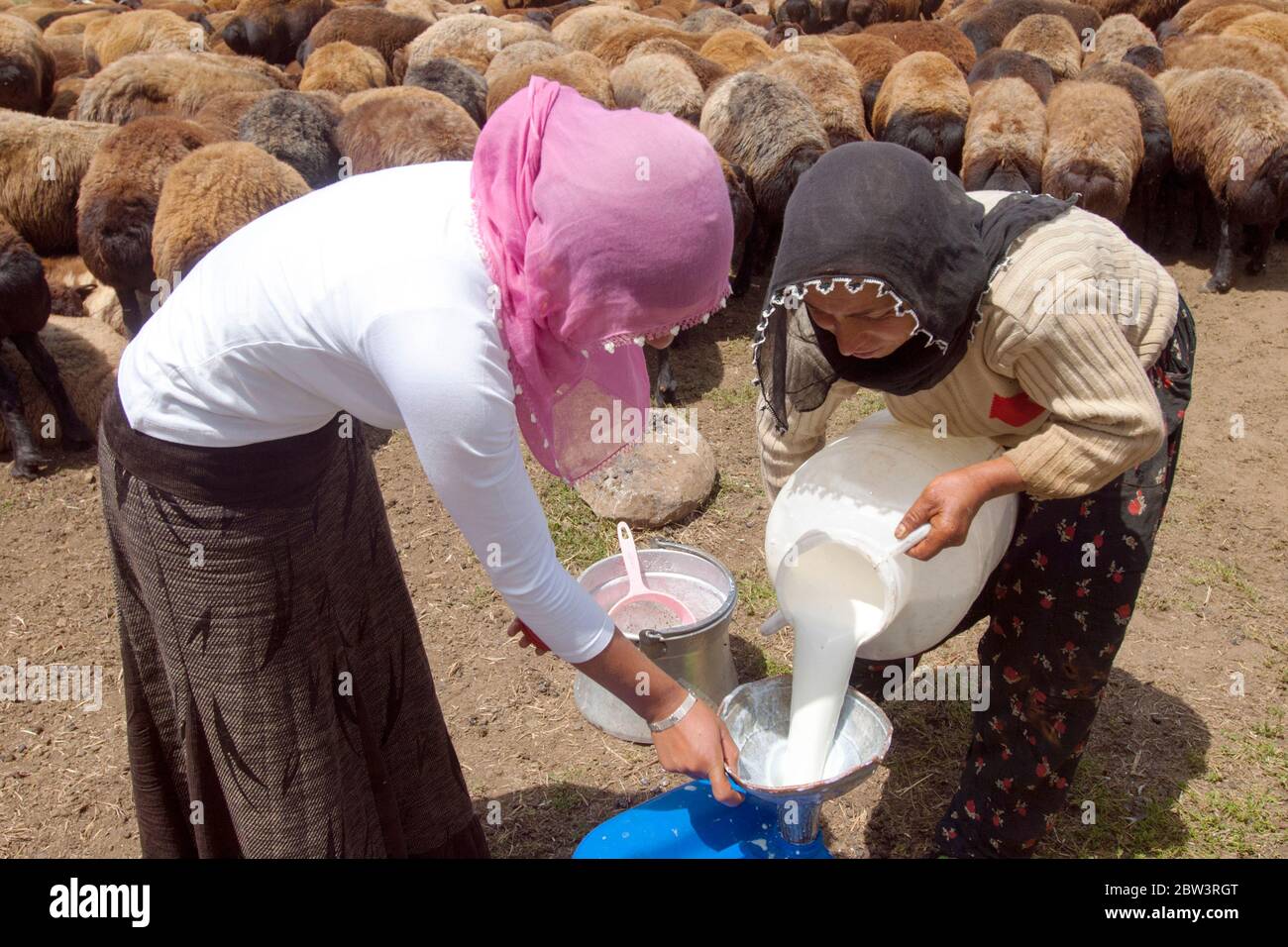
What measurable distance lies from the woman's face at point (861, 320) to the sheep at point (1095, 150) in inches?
194

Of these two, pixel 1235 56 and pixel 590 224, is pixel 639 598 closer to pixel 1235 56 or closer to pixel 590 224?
pixel 590 224

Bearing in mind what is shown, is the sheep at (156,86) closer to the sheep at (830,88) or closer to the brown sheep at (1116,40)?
the sheep at (830,88)

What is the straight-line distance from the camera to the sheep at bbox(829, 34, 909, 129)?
7668 millimetres

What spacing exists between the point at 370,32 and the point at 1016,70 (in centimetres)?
650

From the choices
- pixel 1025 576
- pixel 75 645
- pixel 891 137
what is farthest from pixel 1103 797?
pixel 891 137

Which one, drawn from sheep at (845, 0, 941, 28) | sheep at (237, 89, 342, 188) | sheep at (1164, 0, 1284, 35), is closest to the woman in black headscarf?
sheep at (237, 89, 342, 188)

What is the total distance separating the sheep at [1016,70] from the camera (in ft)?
23.9

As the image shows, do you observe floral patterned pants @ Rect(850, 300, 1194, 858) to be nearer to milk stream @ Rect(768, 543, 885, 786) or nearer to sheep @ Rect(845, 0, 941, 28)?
milk stream @ Rect(768, 543, 885, 786)

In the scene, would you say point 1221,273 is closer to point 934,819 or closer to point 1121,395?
point 934,819

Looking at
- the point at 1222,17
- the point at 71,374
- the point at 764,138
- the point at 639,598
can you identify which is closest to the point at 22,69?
the point at 71,374

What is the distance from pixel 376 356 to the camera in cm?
129

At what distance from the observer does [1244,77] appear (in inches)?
254

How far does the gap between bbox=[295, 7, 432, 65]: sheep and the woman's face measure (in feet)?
32.8

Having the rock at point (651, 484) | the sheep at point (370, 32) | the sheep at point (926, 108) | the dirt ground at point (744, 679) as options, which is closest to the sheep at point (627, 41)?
the sheep at point (926, 108)
